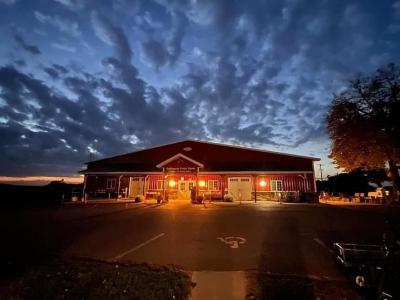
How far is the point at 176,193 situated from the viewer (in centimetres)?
3162

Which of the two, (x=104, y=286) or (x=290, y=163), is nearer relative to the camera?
(x=104, y=286)

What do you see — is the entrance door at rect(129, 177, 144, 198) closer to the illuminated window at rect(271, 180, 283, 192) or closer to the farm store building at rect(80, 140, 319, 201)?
the farm store building at rect(80, 140, 319, 201)

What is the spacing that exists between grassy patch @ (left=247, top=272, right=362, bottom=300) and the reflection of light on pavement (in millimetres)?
3154

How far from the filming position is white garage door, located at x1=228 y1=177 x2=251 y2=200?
31047 millimetres

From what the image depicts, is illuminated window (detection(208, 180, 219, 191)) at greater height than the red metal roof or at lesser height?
lesser

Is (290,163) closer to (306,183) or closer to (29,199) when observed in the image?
(306,183)

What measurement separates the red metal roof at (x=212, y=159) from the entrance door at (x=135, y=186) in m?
1.22

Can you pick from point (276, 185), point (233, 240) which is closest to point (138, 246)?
point (233, 240)

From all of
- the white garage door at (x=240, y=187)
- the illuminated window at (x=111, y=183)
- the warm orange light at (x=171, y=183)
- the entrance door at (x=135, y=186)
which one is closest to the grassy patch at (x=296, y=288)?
the white garage door at (x=240, y=187)

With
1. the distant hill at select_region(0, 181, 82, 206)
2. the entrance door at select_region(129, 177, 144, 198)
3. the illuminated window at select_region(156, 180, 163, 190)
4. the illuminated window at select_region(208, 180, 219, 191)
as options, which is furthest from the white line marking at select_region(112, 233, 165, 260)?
the distant hill at select_region(0, 181, 82, 206)

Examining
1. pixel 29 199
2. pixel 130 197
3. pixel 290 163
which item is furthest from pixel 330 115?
pixel 29 199

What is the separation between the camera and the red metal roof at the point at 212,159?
31.8 m

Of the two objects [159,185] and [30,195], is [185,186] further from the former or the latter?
[30,195]

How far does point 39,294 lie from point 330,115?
31268 millimetres
